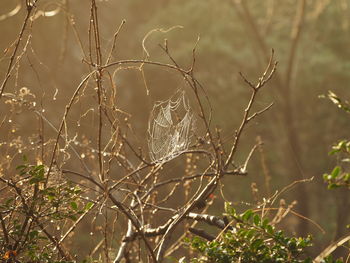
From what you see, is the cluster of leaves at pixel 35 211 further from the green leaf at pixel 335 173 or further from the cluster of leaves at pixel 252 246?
the green leaf at pixel 335 173

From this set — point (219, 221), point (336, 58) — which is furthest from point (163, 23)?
point (219, 221)

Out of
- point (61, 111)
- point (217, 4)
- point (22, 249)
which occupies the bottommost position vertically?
point (22, 249)

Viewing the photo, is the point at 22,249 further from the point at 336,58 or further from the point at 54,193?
the point at 336,58

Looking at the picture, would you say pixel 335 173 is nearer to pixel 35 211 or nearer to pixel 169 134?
pixel 35 211

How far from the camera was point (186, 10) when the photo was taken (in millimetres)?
9922

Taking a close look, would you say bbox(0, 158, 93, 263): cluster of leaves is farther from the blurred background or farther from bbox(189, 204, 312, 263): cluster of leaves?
the blurred background

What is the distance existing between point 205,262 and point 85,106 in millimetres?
5529

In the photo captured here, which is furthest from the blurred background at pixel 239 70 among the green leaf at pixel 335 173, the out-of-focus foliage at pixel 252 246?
the green leaf at pixel 335 173

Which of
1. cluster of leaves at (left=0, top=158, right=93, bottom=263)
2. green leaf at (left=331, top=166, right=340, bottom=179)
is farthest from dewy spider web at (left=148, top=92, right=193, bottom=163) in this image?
green leaf at (left=331, top=166, right=340, bottom=179)

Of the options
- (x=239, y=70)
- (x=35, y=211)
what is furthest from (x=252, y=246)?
(x=239, y=70)

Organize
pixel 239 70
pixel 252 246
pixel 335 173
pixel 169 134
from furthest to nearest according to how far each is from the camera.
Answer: pixel 239 70, pixel 169 134, pixel 252 246, pixel 335 173

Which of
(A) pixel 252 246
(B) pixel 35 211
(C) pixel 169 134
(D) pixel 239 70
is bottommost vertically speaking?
(A) pixel 252 246

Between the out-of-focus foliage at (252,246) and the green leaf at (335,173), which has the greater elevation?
the green leaf at (335,173)

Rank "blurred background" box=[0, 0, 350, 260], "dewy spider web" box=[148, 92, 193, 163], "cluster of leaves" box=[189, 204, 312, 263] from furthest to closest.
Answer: "blurred background" box=[0, 0, 350, 260]
"dewy spider web" box=[148, 92, 193, 163]
"cluster of leaves" box=[189, 204, 312, 263]
